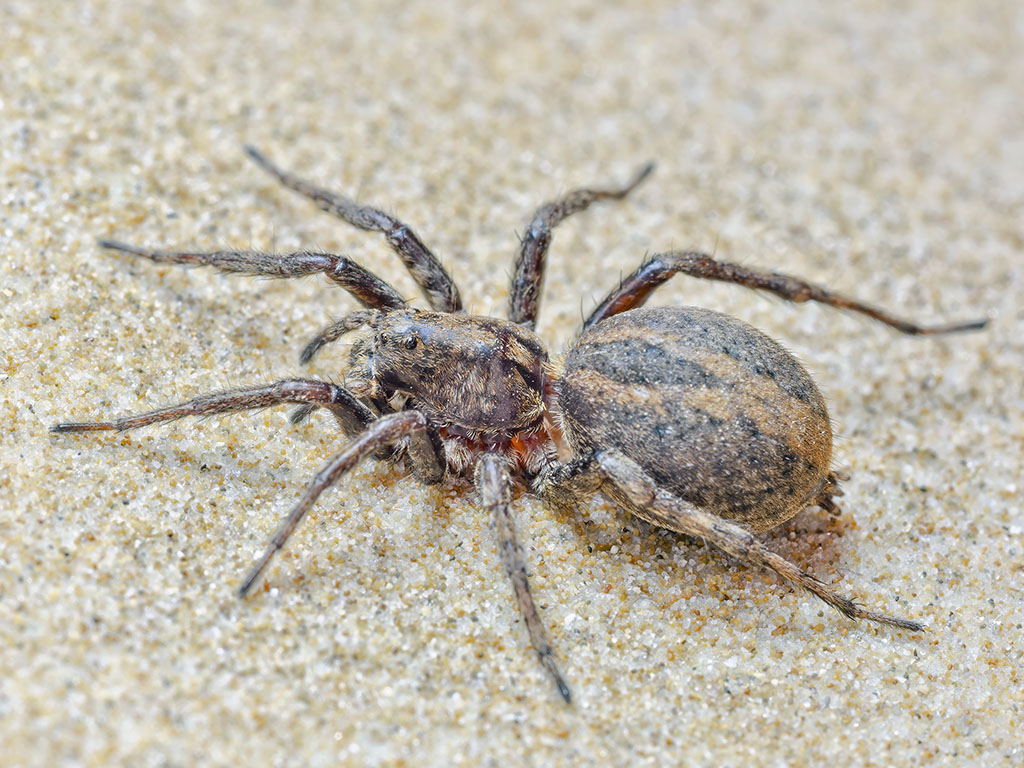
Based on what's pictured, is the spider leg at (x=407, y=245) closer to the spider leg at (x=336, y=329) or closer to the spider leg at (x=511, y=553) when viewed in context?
the spider leg at (x=336, y=329)

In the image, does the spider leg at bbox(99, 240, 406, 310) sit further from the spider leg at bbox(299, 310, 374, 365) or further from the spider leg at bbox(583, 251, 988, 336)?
the spider leg at bbox(583, 251, 988, 336)

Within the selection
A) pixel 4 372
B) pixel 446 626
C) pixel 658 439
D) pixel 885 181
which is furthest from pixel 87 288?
pixel 885 181

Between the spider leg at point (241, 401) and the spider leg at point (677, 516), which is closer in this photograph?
the spider leg at point (677, 516)

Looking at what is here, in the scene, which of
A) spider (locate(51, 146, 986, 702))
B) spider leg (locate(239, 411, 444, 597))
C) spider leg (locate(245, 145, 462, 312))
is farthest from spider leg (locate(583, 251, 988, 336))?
spider leg (locate(239, 411, 444, 597))

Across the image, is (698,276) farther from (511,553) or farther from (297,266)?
(297,266)

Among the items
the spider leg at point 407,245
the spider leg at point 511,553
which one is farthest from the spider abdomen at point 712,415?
the spider leg at point 407,245

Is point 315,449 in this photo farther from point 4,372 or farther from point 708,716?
point 708,716

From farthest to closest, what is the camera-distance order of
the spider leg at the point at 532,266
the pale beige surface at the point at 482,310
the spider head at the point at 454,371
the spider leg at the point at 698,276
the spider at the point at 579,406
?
the spider leg at the point at 532,266
the spider leg at the point at 698,276
the spider head at the point at 454,371
the spider at the point at 579,406
the pale beige surface at the point at 482,310
